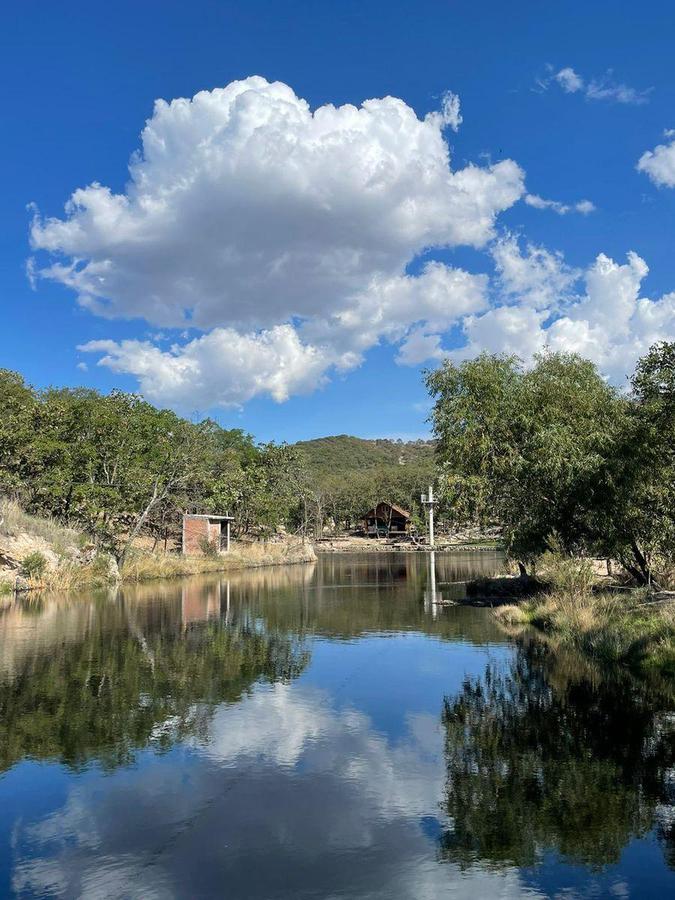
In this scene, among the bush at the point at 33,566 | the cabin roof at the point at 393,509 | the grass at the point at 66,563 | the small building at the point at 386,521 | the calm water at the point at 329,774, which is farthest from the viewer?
the small building at the point at 386,521

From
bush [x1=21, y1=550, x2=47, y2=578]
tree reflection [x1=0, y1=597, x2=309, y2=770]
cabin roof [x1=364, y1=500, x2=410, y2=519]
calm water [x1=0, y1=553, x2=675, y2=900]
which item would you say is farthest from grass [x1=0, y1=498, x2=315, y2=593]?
cabin roof [x1=364, y1=500, x2=410, y2=519]

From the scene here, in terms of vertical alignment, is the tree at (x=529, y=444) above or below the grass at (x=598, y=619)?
above

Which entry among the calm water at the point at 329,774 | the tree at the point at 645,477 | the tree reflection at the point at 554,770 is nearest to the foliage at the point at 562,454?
the tree at the point at 645,477

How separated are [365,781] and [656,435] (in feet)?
45.6

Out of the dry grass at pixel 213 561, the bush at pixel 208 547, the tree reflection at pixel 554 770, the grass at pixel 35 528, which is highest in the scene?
the grass at pixel 35 528

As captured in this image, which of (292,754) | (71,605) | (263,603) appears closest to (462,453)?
(263,603)

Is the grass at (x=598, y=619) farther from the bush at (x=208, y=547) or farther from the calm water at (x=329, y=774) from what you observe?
the bush at (x=208, y=547)

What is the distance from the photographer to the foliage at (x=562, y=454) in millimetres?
20734

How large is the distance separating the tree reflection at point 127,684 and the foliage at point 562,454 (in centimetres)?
1192

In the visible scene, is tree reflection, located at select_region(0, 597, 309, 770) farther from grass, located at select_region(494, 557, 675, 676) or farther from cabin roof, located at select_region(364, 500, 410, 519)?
cabin roof, located at select_region(364, 500, 410, 519)

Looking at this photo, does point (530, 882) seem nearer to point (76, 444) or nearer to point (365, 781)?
point (365, 781)

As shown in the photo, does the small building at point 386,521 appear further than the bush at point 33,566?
Yes

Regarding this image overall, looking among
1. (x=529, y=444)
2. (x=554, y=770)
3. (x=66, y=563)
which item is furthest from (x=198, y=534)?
(x=554, y=770)

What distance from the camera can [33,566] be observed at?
3672 centimetres
